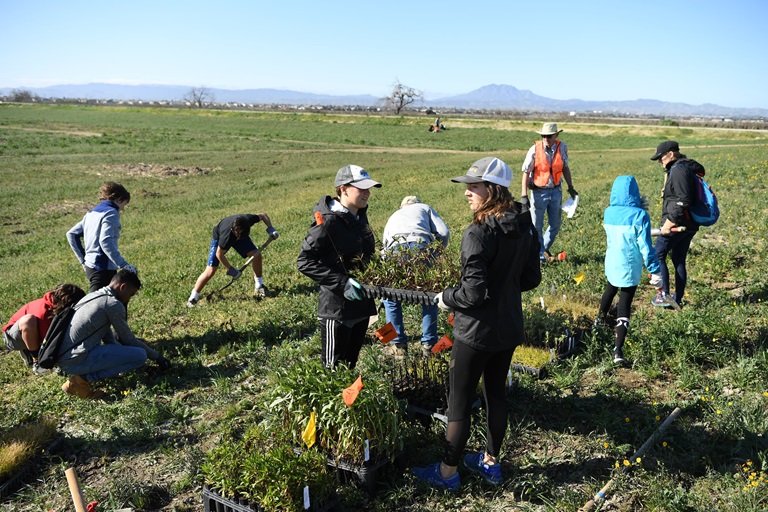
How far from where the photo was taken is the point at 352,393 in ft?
12.1

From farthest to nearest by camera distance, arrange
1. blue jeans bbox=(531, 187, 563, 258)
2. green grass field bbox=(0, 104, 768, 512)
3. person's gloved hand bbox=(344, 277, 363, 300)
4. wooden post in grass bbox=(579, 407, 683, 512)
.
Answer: blue jeans bbox=(531, 187, 563, 258)
person's gloved hand bbox=(344, 277, 363, 300)
green grass field bbox=(0, 104, 768, 512)
wooden post in grass bbox=(579, 407, 683, 512)

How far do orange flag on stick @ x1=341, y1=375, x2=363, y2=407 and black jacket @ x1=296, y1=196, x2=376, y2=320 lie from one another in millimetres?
943

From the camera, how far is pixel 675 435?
14.4 feet

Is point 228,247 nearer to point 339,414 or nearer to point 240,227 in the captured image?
point 240,227

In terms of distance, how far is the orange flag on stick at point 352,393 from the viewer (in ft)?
12.0

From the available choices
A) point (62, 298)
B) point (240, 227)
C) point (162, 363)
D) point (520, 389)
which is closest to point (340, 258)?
point (520, 389)

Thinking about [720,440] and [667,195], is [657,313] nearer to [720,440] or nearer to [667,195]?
[667,195]

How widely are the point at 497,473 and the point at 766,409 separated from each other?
233 centimetres

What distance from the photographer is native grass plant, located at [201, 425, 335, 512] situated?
340 cm

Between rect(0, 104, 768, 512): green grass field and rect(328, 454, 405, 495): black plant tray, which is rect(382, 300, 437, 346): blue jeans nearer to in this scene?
rect(0, 104, 768, 512): green grass field

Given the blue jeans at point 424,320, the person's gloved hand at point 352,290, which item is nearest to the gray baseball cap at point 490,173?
the person's gloved hand at point 352,290

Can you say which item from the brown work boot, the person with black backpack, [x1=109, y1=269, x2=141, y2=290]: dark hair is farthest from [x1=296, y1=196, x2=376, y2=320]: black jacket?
the person with black backpack

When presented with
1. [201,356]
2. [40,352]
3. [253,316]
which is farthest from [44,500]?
[253,316]

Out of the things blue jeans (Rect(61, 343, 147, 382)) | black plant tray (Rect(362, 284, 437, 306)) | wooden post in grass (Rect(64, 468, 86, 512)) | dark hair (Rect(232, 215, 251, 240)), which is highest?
black plant tray (Rect(362, 284, 437, 306))
